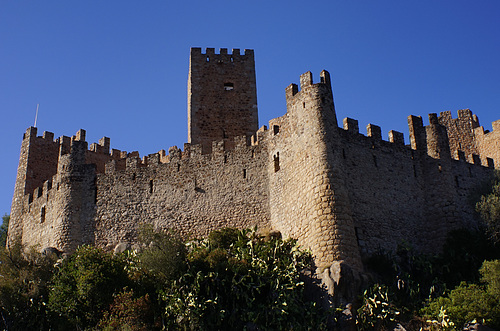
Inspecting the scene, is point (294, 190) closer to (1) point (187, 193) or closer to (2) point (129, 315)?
(1) point (187, 193)

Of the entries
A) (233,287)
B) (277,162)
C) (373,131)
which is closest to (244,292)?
(233,287)

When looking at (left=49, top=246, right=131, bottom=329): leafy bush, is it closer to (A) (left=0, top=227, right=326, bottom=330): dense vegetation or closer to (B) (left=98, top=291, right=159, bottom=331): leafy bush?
(A) (left=0, top=227, right=326, bottom=330): dense vegetation

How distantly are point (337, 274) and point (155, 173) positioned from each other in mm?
12755

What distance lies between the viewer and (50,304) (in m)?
28.6

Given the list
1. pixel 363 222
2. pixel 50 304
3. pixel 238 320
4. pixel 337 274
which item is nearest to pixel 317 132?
pixel 363 222

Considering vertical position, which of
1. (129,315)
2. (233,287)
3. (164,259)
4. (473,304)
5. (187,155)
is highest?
(187,155)

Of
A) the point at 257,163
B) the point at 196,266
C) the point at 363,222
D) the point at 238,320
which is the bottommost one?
the point at 238,320

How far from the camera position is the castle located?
29359mm

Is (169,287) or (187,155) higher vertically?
(187,155)

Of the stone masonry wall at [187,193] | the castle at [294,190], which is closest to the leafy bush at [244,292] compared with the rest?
the castle at [294,190]

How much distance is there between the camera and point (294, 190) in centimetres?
3055

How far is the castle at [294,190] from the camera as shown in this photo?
96.3 feet

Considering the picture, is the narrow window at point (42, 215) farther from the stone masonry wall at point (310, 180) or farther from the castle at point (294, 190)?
the stone masonry wall at point (310, 180)

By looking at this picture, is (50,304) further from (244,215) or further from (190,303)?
(244,215)
